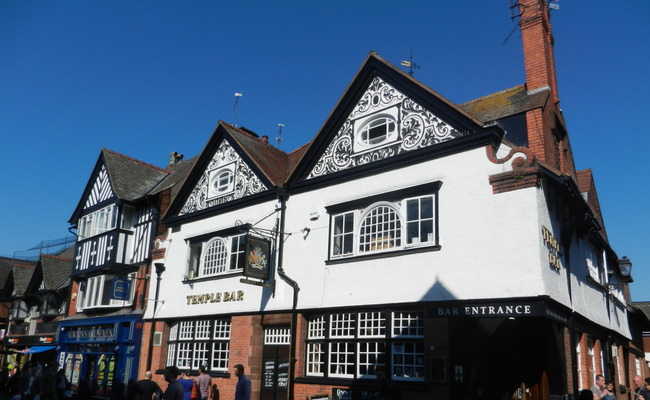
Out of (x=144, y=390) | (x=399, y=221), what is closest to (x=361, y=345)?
(x=399, y=221)

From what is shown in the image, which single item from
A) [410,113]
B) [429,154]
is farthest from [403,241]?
[410,113]

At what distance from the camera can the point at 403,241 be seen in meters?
12.5

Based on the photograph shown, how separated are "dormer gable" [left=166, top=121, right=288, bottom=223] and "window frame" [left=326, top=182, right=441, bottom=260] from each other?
2991mm

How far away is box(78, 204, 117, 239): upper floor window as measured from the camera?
2252cm

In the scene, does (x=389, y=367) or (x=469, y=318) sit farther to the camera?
(x=389, y=367)

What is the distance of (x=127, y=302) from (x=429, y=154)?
13578mm

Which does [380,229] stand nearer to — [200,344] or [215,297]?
[215,297]

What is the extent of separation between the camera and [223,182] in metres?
18.5

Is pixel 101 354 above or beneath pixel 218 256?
beneath

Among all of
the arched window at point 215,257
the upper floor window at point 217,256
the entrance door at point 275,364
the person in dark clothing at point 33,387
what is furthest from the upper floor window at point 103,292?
the entrance door at point 275,364

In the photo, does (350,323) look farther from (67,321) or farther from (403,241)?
(67,321)

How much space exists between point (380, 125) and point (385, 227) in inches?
107

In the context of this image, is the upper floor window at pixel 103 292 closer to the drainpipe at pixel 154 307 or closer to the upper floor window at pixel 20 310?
the drainpipe at pixel 154 307

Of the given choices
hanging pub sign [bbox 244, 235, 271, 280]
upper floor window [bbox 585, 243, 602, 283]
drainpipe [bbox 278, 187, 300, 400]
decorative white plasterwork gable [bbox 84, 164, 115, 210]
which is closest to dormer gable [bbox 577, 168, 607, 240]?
upper floor window [bbox 585, 243, 602, 283]
